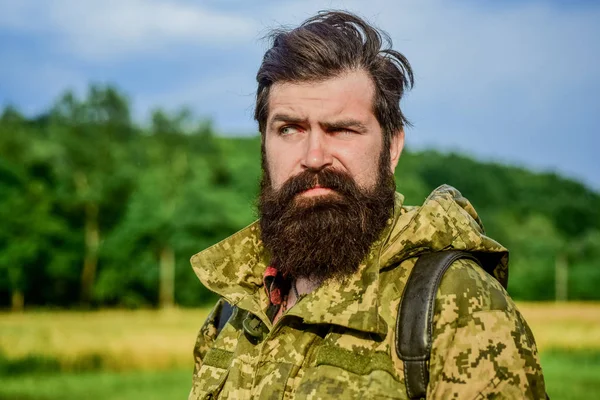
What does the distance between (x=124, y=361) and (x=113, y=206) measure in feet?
133

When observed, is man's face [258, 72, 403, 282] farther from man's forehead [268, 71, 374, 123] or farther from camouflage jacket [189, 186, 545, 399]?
camouflage jacket [189, 186, 545, 399]

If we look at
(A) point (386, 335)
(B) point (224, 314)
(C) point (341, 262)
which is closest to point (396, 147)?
(C) point (341, 262)

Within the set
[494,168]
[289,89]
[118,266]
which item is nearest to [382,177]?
[289,89]

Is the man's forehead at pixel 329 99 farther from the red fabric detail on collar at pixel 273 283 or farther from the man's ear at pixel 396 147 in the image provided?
the red fabric detail on collar at pixel 273 283

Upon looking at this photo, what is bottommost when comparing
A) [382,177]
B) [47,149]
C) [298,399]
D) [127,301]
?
[127,301]

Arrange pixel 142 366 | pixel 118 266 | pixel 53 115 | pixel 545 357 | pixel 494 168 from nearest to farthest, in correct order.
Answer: pixel 142 366 < pixel 545 357 < pixel 118 266 < pixel 53 115 < pixel 494 168

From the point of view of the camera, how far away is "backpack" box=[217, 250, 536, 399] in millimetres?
2670

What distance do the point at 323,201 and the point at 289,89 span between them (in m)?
0.53

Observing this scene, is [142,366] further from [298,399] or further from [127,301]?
[127,301]

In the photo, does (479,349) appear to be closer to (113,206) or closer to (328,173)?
(328,173)

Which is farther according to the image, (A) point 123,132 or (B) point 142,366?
(A) point 123,132

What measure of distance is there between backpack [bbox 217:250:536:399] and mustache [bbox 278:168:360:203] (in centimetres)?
62

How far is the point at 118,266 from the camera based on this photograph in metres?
61.0

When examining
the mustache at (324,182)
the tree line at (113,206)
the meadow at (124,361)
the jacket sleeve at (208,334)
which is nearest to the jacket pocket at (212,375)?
the jacket sleeve at (208,334)
